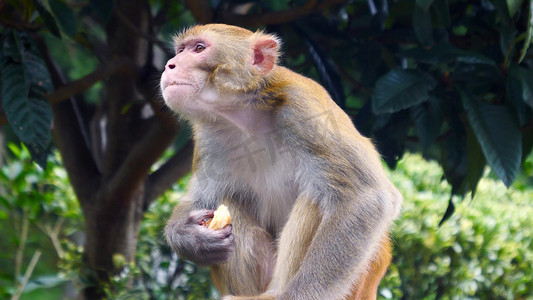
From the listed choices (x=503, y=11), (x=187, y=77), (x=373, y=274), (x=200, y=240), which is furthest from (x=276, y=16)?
(x=373, y=274)

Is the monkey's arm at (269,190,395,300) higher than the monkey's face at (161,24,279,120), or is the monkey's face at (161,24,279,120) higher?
the monkey's face at (161,24,279,120)

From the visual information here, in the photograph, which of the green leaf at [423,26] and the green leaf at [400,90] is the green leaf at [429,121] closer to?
the green leaf at [400,90]

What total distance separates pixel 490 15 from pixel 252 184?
1976mm

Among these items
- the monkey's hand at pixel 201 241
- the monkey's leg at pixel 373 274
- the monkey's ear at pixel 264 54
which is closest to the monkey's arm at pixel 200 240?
the monkey's hand at pixel 201 241

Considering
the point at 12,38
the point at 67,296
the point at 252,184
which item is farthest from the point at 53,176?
the point at 67,296

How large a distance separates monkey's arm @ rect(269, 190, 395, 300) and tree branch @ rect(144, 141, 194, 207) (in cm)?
200

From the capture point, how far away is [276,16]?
372cm

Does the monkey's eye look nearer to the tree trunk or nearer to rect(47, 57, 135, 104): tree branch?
rect(47, 57, 135, 104): tree branch

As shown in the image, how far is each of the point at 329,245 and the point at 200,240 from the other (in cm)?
62

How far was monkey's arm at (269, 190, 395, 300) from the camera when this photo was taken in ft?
8.45

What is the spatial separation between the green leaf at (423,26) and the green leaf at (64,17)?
1.95 meters

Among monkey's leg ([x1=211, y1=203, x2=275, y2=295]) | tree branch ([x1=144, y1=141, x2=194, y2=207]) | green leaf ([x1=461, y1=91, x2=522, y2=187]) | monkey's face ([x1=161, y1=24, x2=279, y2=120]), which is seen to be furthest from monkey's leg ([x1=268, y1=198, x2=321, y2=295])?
tree branch ([x1=144, y1=141, x2=194, y2=207])

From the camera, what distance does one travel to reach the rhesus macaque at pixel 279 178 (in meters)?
2.63

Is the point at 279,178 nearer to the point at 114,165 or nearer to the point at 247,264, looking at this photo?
the point at 247,264
